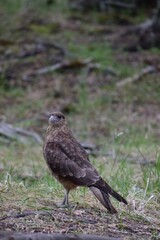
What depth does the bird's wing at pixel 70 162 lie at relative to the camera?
Result: 5781mm

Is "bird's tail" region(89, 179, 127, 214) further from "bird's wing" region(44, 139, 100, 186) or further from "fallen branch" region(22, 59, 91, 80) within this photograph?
"fallen branch" region(22, 59, 91, 80)

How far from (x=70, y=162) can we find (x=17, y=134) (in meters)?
5.70

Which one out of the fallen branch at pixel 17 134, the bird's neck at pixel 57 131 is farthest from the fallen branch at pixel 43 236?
the fallen branch at pixel 17 134

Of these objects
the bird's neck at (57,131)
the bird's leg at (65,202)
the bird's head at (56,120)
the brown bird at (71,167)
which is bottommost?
the bird's leg at (65,202)

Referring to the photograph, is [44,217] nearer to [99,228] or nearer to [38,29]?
[99,228]

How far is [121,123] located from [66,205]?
6.97 m

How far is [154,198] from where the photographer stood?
6.54 meters

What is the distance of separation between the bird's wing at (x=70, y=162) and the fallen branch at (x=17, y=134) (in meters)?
5.10

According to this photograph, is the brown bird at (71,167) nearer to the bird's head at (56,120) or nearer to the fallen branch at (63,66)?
the bird's head at (56,120)

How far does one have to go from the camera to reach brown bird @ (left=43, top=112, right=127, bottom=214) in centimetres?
568

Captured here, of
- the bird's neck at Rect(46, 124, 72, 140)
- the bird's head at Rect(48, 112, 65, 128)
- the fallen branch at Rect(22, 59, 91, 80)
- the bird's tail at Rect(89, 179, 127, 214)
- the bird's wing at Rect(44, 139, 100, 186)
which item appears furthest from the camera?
the fallen branch at Rect(22, 59, 91, 80)

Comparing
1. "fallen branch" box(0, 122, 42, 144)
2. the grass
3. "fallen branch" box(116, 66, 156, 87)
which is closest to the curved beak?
the grass

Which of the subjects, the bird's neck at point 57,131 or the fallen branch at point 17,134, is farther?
the fallen branch at point 17,134

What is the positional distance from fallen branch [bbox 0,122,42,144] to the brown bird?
4.97m
